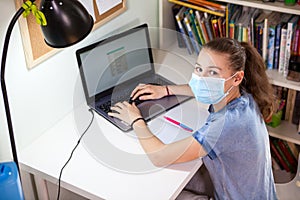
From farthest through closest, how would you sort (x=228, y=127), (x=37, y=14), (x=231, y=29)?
(x=231, y=29) < (x=228, y=127) < (x=37, y=14)

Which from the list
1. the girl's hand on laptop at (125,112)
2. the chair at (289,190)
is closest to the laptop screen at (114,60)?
the girl's hand on laptop at (125,112)

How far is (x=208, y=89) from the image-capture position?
68.8 inches

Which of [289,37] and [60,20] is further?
[289,37]

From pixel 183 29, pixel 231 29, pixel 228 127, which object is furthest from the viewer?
pixel 183 29

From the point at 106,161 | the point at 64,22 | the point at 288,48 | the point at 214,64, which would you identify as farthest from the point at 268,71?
the point at 64,22

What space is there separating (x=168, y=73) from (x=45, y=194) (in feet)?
2.34

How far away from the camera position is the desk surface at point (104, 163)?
60.9 inches

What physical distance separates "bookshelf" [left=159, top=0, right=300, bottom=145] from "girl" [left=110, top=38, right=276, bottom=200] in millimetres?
290

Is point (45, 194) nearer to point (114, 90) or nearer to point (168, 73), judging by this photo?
point (114, 90)

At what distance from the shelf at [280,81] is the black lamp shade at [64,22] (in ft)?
3.43

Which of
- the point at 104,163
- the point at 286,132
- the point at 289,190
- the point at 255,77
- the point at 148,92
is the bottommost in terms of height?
the point at 289,190

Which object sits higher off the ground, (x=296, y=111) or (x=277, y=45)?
(x=277, y=45)

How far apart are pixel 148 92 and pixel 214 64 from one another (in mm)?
338

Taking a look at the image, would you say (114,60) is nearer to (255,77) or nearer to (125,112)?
(125,112)
